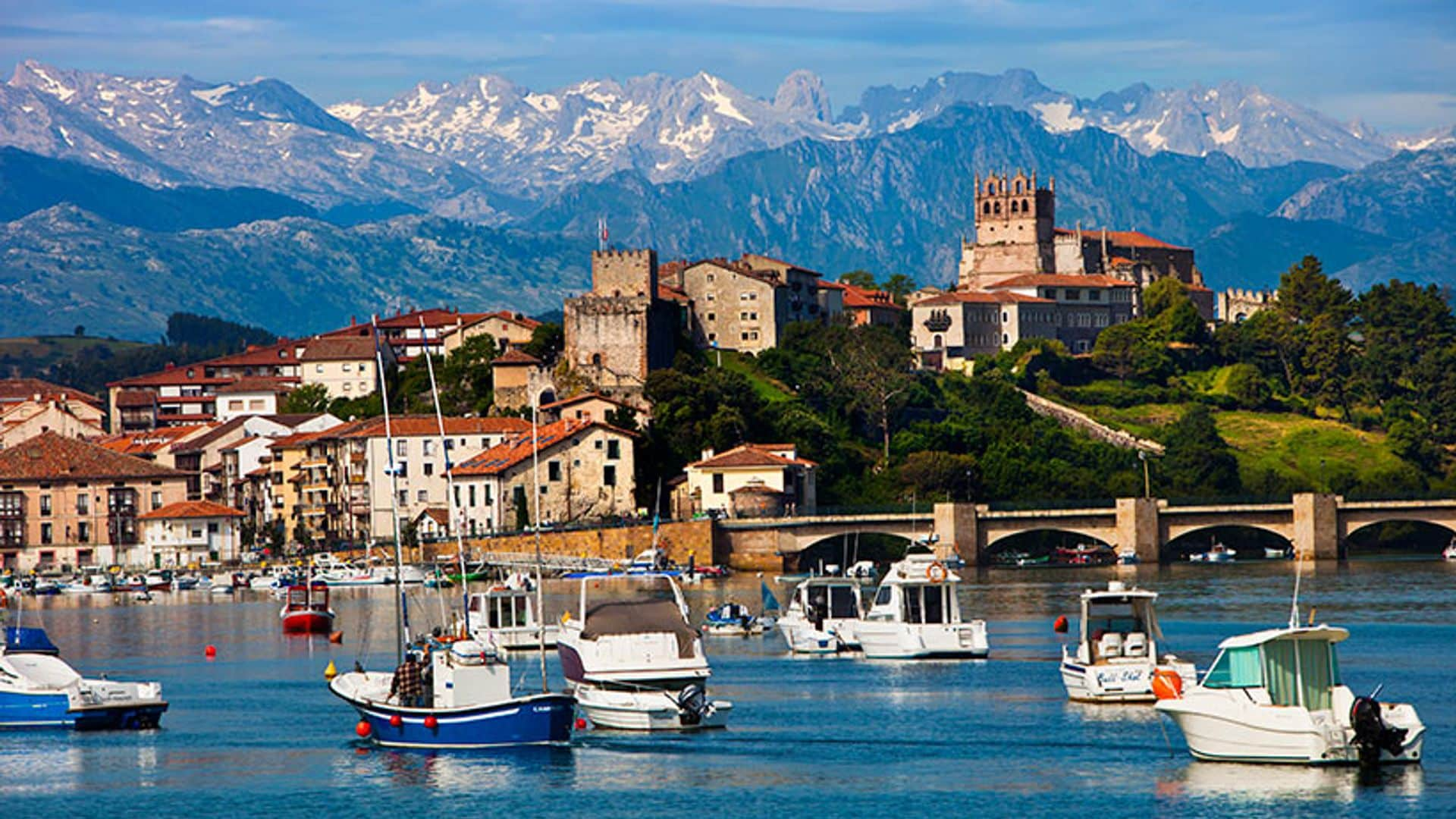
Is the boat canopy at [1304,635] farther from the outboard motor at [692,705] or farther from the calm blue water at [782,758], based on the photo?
the outboard motor at [692,705]

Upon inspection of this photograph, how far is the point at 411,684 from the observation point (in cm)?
5056

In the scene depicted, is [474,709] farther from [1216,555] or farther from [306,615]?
[1216,555]

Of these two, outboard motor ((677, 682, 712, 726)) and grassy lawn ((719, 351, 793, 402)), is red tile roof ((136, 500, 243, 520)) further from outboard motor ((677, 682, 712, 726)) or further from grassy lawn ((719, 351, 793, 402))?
outboard motor ((677, 682, 712, 726))

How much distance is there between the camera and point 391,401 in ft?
511

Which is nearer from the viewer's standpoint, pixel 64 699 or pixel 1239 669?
pixel 1239 669

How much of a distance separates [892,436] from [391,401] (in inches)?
1383

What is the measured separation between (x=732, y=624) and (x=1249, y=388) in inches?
3667

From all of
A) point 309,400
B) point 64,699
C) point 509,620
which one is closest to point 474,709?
point 64,699

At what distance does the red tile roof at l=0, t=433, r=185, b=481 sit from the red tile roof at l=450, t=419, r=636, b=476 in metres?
29.6

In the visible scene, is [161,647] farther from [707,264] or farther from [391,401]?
[707,264]

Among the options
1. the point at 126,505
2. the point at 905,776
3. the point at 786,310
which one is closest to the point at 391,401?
the point at 126,505

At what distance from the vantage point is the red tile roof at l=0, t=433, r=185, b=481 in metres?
147

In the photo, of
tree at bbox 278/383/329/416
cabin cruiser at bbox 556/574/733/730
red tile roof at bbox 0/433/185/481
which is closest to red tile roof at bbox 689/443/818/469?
red tile roof at bbox 0/433/185/481

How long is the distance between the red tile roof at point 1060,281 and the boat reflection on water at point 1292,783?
5683 inches
